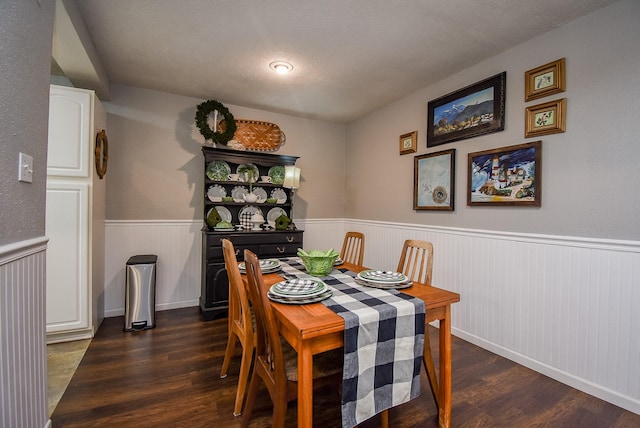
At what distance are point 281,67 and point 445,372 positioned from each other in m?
2.67

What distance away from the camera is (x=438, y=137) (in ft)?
9.61

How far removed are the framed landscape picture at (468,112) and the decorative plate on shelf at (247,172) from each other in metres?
2.06

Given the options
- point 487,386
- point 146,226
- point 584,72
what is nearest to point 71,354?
point 146,226

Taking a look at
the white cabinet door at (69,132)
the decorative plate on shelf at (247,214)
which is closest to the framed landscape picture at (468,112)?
the decorative plate on shelf at (247,214)

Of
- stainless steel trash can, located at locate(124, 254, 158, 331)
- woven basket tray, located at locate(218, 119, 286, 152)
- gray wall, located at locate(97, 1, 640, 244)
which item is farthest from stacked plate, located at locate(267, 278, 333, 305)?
woven basket tray, located at locate(218, 119, 286, 152)

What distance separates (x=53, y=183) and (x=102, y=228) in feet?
2.30

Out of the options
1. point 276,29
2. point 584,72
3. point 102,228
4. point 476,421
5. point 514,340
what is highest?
point 276,29

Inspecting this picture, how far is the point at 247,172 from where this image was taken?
3.61m

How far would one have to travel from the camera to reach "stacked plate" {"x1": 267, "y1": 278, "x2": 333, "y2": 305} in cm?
136

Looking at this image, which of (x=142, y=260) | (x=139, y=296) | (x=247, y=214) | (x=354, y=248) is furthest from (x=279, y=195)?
(x=139, y=296)

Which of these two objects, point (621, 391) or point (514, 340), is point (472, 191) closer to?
point (514, 340)

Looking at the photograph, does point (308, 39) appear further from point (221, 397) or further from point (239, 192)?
point (221, 397)

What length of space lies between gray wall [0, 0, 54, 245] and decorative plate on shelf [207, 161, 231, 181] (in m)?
2.05

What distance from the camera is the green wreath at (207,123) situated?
3.27m
